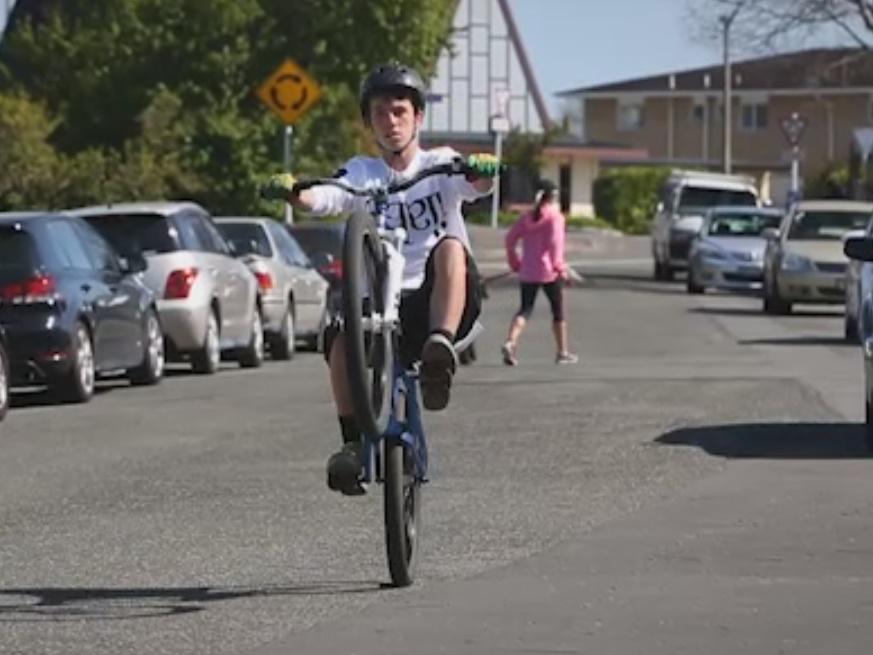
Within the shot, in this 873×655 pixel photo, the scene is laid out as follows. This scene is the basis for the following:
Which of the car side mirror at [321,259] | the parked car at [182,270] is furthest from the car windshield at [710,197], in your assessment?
the parked car at [182,270]

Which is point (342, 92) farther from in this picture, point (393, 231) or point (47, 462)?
point (393, 231)

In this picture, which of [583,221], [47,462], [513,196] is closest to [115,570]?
[47,462]

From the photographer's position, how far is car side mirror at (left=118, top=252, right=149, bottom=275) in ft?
73.9

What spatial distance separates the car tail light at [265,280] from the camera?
27.6 m

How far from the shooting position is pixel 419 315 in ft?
33.5

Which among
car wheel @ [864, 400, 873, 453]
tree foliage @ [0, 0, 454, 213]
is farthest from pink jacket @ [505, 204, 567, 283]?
tree foliage @ [0, 0, 454, 213]

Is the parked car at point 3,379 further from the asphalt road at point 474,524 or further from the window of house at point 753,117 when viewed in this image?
the window of house at point 753,117

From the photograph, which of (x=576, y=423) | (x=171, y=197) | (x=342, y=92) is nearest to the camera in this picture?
(x=576, y=423)

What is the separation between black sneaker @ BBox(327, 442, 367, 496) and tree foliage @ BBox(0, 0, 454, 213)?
33179 millimetres

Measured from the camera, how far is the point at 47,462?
52.2ft

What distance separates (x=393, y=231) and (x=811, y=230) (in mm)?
29608

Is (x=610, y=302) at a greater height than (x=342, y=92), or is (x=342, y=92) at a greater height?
(x=342, y=92)

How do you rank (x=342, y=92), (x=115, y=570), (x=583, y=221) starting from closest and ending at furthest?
1. (x=115, y=570)
2. (x=342, y=92)
3. (x=583, y=221)

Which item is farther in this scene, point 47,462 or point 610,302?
point 610,302
